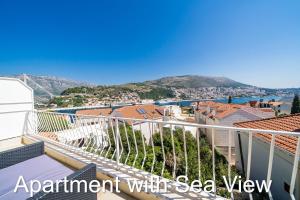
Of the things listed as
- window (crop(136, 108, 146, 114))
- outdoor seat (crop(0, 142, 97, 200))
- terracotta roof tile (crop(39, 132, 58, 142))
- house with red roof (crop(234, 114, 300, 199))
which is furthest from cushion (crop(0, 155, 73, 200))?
window (crop(136, 108, 146, 114))

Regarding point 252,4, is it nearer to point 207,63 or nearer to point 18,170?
point 18,170

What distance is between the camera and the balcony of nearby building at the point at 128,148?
215 centimetres

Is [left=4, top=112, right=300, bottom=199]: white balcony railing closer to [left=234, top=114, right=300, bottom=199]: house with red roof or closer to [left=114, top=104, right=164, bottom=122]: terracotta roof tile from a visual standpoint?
[left=234, top=114, right=300, bottom=199]: house with red roof

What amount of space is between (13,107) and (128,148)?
5079mm

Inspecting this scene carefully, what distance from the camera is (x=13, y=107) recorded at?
250 inches

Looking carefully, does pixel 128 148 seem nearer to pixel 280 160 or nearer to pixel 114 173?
pixel 114 173

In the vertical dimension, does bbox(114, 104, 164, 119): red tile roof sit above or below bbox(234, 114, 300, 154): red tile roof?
below

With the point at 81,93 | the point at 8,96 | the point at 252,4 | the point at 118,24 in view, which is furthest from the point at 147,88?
the point at 8,96

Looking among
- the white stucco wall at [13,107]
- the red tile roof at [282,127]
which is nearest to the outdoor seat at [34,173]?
the red tile roof at [282,127]

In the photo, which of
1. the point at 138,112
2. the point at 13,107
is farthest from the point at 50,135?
the point at 138,112

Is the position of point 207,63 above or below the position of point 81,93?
above

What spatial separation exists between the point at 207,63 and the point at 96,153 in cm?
4213

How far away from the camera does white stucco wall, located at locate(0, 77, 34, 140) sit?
6113 mm

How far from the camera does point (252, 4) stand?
40.3 ft
